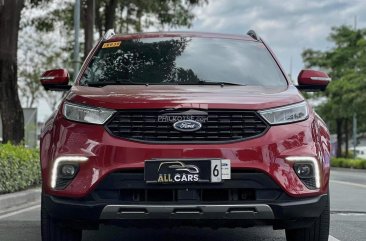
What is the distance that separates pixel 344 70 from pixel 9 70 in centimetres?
3295

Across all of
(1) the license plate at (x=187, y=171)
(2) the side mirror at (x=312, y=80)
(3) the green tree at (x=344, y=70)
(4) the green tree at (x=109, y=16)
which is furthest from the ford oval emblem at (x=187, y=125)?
(3) the green tree at (x=344, y=70)

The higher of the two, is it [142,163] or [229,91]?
[229,91]

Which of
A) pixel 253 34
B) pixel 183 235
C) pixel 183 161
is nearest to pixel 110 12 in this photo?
pixel 253 34

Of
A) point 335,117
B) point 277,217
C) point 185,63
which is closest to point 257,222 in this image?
point 277,217

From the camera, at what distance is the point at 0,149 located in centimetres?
920

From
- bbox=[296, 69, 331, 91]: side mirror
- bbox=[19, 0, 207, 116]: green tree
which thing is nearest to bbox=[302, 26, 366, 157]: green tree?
bbox=[19, 0, 207, 116]: green tree

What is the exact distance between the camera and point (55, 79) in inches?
206

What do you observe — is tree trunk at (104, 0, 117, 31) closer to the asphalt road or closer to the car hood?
the asphalt road

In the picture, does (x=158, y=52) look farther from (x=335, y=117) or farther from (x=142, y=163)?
(x=335, y=117)

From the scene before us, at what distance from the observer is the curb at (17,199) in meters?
8.30

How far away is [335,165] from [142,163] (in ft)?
137

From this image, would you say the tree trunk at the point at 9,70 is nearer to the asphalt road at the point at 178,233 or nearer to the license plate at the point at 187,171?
the asphalt road at the point at 178,233

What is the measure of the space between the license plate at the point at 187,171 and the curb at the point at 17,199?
469 cm

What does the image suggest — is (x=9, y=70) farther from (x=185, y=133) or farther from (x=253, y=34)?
(x=185, y=133)
